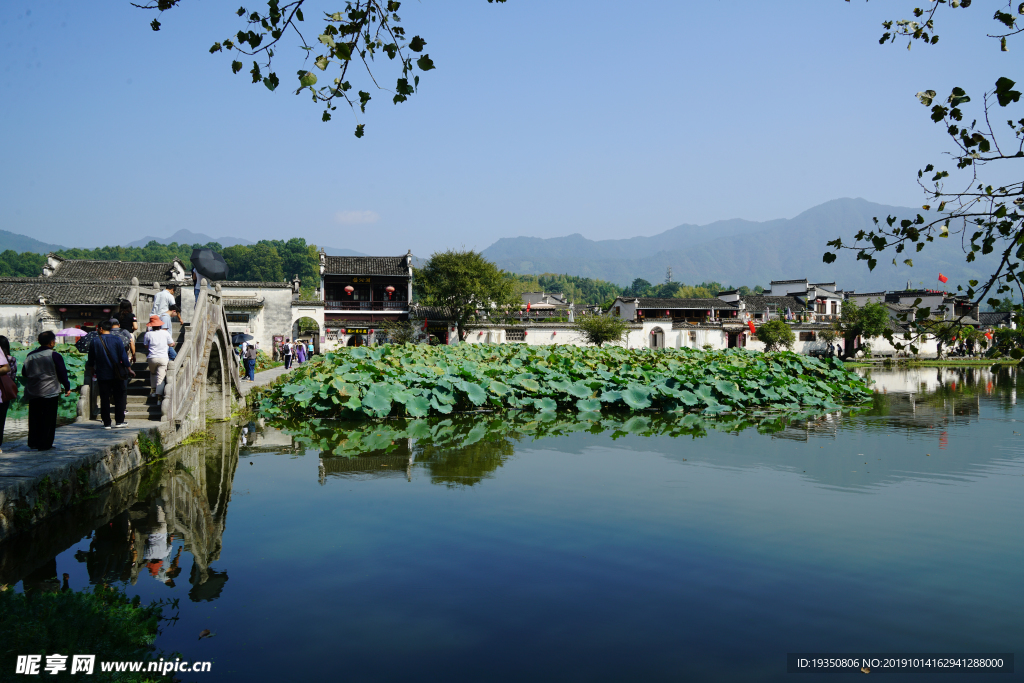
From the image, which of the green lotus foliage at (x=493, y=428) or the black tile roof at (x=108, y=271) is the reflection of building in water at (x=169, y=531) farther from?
the black tile roof at (x=108, y=271)

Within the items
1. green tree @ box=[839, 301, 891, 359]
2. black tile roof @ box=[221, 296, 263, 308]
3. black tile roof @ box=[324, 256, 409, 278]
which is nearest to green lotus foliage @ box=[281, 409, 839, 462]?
black tile roof @ box=[221, 296, 263, 308]

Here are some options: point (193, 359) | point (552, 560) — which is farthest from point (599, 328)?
point (552, 560)

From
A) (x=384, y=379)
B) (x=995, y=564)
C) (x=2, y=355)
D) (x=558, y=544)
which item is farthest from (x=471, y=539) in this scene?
(x=384, y=379)

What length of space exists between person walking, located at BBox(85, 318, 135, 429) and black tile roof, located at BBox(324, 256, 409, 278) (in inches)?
1196

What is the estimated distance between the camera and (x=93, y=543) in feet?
17.6

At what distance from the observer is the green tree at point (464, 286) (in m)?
35.5

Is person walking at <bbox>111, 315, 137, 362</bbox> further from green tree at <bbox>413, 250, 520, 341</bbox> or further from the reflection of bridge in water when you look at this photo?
green tree at <bbox>413, 250, 520, 341</bbox>

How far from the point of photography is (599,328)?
38594 millimetres

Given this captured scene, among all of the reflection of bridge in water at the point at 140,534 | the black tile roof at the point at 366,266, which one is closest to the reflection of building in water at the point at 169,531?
the reflection of bridge in water at the point at 140,534

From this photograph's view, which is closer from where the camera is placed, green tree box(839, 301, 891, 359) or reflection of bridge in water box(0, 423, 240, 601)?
reflection of bridge in water box(0, 423, 240, 601)

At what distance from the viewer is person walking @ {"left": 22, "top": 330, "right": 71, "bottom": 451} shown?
6441 mm

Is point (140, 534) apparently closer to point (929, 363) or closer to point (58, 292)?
point (58, 292)

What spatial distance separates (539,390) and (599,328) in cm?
2509

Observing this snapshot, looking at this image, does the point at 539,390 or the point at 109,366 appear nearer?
the point at 109,366
